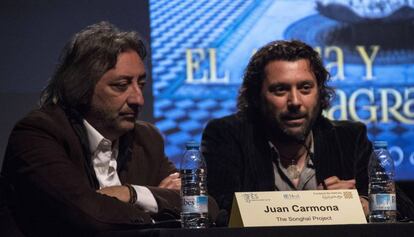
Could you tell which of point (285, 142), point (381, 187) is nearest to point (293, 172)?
point (285, 142)

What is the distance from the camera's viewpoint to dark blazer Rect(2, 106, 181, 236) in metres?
2.54

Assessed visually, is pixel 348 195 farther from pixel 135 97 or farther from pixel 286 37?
pixel 286 37

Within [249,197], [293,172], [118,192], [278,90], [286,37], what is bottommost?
[293,172]

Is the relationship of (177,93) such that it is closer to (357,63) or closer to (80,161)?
(357,63)

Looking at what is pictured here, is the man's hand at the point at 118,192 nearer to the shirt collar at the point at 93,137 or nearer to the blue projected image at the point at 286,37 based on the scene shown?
the shirt collar at the point at 93,137

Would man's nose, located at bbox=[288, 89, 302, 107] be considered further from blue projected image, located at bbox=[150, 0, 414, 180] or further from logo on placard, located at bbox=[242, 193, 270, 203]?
logo on placard, located at bbox=[242, 193, 270, 203]

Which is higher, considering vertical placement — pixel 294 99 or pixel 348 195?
pixel 294 99

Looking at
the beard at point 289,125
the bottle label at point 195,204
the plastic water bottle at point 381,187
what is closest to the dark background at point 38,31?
the beard at point 289,125

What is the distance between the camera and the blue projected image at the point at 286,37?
434cm

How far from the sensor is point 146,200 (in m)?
2.83

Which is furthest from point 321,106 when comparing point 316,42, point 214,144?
point 316,42

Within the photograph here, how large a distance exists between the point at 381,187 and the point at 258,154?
58 centimetres

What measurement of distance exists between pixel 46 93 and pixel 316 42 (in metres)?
1.80

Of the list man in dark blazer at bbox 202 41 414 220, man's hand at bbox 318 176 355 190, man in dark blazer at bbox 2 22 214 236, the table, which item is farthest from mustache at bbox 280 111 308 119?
the table
